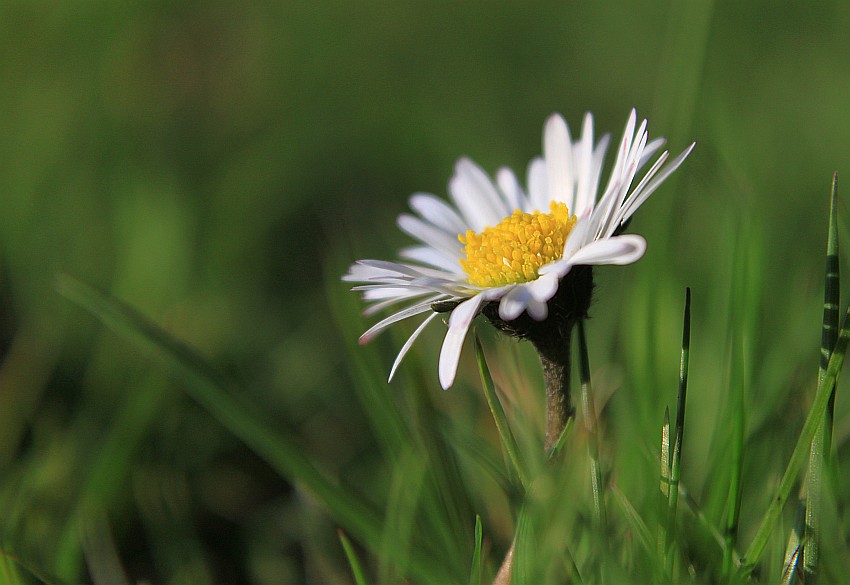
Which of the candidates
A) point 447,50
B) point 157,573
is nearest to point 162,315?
point 157,573

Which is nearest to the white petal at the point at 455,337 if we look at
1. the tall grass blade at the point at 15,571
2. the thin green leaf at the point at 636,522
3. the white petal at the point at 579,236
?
the white petal at the point at 579,236

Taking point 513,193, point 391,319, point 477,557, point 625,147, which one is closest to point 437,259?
point 513,193

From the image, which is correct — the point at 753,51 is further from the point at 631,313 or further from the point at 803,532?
the point at 803,532

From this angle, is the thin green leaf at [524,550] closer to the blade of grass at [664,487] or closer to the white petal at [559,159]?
the blade of grass at [664,487]

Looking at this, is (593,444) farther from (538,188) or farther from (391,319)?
(538,188)

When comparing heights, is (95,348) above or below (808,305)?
below
